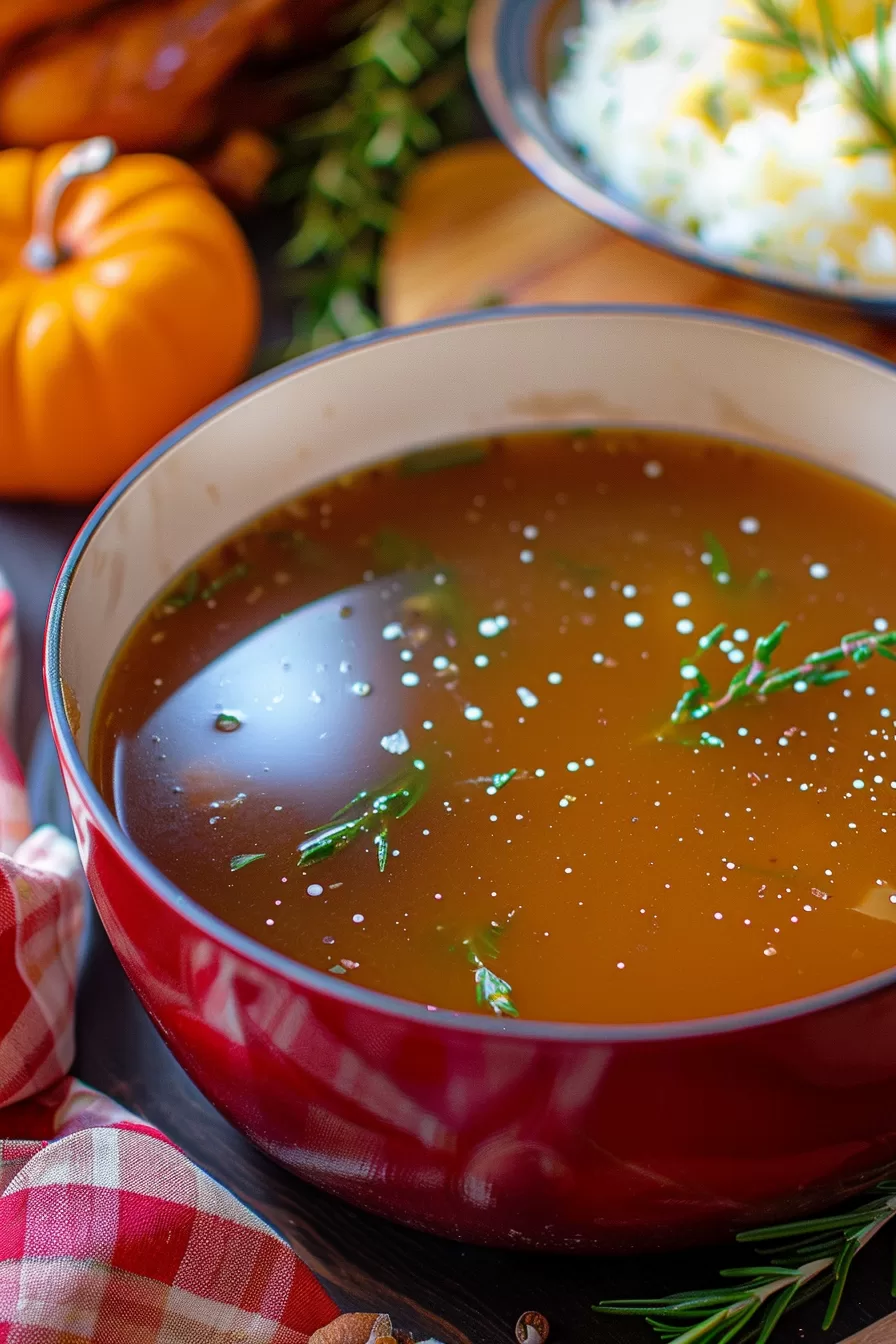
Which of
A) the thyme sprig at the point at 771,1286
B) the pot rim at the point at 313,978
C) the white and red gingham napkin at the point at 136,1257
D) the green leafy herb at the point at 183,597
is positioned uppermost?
the pot rim at the point at 313,978

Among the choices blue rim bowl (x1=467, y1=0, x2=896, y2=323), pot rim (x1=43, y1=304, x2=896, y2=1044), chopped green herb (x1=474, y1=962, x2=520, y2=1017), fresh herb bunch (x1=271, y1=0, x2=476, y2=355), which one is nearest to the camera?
pot rim (x1=43, y1=304, x2=896, y2=1044)

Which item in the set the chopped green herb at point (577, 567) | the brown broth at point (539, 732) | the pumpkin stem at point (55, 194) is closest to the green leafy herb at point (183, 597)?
the brown broth at point (539, 732)

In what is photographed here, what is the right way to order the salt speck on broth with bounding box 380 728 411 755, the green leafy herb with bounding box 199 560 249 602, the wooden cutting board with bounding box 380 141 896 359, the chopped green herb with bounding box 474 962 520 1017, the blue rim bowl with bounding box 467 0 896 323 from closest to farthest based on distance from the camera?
the chopped green herb with bounding box 474 962 520 1017 < the salt speck on broth with bounding box 380 728 411 755 < the green leafy herb with bounding box 199 560 249 602 < the blue rim bowl with bounding box 467 0 896 323 < the wooden cutting board with bounding box 380 141 896 359

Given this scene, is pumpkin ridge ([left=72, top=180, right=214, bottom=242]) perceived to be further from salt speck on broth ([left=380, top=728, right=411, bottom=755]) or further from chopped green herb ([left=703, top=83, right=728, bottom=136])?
salt speck on broth ([left=380, top=728, right=411, bottom=755])

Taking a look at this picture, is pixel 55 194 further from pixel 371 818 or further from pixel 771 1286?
pixel 771 1286

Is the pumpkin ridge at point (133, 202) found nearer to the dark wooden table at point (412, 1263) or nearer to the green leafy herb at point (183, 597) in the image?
the green leafy herb at point (183, 597)

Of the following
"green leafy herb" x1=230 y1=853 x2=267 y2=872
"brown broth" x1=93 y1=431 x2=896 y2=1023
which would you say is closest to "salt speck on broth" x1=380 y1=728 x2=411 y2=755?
"brown broth" x1=93 y1=431 x2=896 y2=1023
